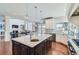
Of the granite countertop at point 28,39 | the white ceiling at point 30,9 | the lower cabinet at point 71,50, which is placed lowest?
the lower cabinet at point 71,50

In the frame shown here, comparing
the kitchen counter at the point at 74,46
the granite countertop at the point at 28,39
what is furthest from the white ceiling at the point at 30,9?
the kitchen counter at the point at 74,46

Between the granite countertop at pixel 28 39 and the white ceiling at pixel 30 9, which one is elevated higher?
the white ceiling at pixel 30 9

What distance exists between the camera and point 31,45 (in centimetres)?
279

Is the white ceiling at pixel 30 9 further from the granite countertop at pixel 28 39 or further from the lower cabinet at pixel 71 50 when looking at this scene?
the lower cabinet at pixel 71 50

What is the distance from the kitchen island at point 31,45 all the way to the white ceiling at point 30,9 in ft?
1.41

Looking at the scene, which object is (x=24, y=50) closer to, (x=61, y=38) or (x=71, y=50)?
(x=61, y=38)

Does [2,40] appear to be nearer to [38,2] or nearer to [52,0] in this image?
[38,2]

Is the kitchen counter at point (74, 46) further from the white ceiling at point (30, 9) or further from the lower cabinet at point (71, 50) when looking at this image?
the white ceiling at point (30, 9)

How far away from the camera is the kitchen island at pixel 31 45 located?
279 centimetres

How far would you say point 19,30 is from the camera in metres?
2.82

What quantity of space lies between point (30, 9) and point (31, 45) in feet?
2.29

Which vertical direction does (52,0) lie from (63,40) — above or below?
above
